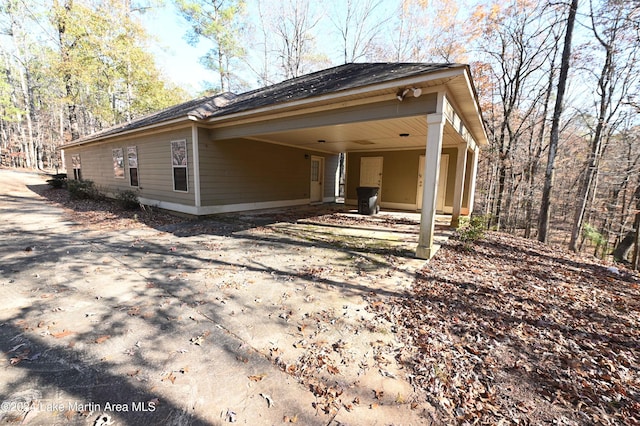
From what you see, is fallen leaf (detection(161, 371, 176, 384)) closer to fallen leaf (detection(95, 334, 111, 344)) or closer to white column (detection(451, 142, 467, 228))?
fallen leaf (detection(95, 334, 111, 344))

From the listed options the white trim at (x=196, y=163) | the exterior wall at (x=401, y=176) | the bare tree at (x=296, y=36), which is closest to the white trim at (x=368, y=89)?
the white trim at (x=196, y=163)

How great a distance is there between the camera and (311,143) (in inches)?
379

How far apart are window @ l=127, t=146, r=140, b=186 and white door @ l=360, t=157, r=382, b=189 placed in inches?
354

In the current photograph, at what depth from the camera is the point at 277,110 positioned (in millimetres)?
5848

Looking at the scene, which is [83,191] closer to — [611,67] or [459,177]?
[459,177]

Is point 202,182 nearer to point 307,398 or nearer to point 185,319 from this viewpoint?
point 185,319

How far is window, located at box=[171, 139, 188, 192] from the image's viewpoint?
7816 millimetres

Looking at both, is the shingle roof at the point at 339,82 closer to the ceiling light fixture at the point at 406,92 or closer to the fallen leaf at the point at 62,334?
the ceiling light fixture at the point at 406,92

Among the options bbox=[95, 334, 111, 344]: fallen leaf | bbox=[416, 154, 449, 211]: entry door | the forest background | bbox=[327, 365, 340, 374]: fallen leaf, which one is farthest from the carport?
the forest background

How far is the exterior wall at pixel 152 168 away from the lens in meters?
7.94

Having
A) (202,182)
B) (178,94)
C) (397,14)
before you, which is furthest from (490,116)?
(178,94)

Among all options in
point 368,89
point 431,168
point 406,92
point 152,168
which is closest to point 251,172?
point 152,168

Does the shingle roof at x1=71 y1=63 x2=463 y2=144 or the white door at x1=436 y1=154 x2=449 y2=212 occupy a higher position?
the shingle roof at x1=71 y1=63 x2=463 y2=144

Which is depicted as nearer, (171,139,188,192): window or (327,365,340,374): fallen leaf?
(327,365,340,374): fallen leaf
